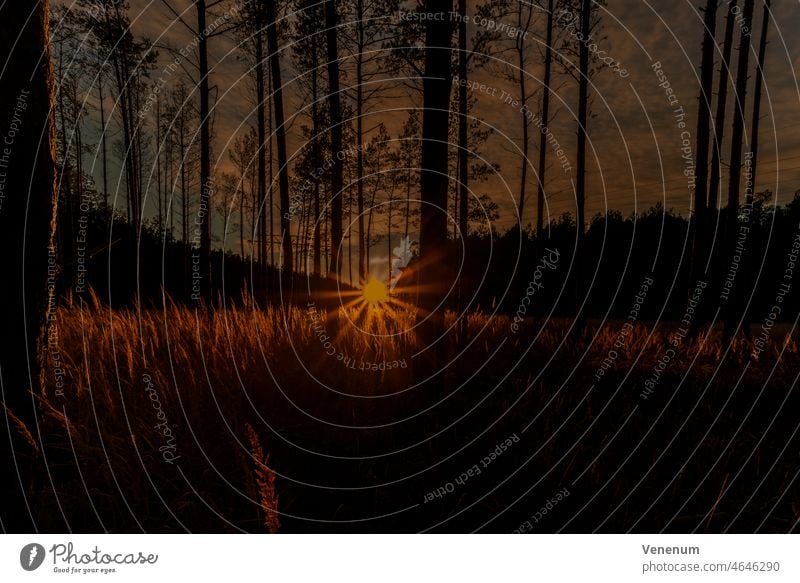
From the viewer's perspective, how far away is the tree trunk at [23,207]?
2662mm

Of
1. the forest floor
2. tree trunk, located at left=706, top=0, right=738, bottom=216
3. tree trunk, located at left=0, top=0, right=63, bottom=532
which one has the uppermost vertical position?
tree trunk, located at left=706, top=0, right=738, bottom=216

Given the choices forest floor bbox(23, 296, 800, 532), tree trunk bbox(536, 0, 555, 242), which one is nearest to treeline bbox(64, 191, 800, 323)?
tree trunk bbox(536, 0, 555, 242)

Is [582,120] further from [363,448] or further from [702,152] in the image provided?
[363,448]

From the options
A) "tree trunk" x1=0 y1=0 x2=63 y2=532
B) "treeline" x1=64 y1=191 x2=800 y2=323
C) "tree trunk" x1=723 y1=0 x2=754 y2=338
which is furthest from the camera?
"treeline" x1=64 y1=191 x2=800 y2=323

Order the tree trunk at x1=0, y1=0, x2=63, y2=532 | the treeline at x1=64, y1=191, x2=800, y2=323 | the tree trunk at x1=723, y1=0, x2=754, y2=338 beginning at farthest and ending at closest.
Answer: the treeline at x1=64, y1=191, x2=800, y2=323 < the tree trunk at x1=723, y1=0, x2=754, y2=338 < the tree trunk at x1=0, y1=0, x2=63, y2=532

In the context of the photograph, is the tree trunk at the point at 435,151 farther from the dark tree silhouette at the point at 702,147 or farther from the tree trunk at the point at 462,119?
the dark tree silhouette at the point at 702,147

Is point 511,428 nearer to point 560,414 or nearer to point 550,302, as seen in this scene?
point 560,414

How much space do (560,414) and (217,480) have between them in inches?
109

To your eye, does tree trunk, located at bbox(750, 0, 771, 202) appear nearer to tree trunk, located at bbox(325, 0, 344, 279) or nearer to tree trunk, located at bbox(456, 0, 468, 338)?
tree trunk, located at bbox(456, 0, 468, 338)

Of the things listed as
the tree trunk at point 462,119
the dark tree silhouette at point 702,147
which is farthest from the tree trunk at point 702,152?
the tree trunk at point 462,119

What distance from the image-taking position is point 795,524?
2939 millimetres

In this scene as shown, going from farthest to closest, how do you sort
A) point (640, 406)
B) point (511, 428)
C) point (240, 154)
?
point (240, 154)
point (640, 406)
point (511, 428)

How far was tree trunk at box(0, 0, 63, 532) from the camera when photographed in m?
2.66
